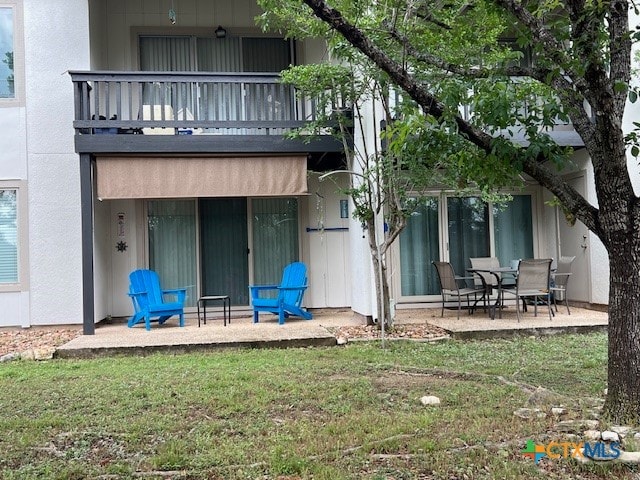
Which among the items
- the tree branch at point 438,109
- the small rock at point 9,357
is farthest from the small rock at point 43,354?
the tree branch at point 438,109

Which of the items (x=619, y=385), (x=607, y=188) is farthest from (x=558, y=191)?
(x=619, y=385)

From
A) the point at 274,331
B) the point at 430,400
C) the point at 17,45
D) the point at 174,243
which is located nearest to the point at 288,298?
the point at 274,331

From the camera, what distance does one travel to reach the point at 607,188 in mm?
3303

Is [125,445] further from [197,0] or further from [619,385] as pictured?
[197,0]

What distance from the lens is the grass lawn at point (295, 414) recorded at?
9.46 feet

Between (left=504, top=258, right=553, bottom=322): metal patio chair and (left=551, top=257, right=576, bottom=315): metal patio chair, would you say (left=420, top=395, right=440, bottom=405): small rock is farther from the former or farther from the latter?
(left=551, top=257, right=576, bottom=315): metal patio chair

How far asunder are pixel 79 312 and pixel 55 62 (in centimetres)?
357

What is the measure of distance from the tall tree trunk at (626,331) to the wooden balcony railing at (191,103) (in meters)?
5.06

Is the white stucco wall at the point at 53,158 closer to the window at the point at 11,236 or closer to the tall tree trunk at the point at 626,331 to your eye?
the window at the point at 11,236

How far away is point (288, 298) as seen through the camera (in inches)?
315

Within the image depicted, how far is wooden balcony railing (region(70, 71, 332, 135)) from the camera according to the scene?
7445 millimetres

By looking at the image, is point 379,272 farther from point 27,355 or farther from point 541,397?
point 27,355

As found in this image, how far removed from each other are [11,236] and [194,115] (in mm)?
3209

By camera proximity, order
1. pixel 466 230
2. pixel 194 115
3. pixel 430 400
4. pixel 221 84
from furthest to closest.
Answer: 1. pixel 466 230
2. pixel 221 84
3. pixel 194 115
4. pixel 430 400
